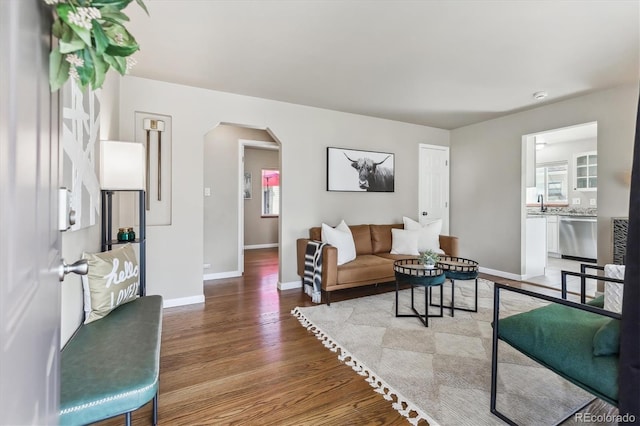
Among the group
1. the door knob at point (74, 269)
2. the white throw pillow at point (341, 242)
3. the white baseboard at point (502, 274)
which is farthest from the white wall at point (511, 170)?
the door knob at point (74, 269)

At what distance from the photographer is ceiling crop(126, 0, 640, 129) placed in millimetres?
2064

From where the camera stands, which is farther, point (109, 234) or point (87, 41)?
point (109, 234)

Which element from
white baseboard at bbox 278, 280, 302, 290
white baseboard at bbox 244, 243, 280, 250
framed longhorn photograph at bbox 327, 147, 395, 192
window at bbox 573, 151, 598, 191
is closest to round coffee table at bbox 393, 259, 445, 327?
white baseboard at bbox 278, 280, 302, 290

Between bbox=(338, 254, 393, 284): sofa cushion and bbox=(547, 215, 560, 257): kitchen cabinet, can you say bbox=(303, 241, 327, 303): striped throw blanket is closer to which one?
bbox=(338, 254, 393, 284): sofa cushion

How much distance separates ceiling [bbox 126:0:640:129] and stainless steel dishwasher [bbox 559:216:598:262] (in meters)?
3.15

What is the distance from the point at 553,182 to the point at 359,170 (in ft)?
17.8

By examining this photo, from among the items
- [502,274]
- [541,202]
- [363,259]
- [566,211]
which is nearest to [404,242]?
[363,259]

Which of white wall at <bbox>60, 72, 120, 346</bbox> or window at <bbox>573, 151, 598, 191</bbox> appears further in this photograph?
window at <bbox>573, 151, 598, 191</bbox>

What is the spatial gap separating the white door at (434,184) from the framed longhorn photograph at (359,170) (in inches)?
28.4

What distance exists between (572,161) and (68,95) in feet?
27.8

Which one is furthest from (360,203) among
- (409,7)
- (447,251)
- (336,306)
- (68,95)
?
(68,95)

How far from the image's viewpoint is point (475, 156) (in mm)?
5020

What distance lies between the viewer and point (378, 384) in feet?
6.14

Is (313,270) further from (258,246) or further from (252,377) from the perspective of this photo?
(258,246)
